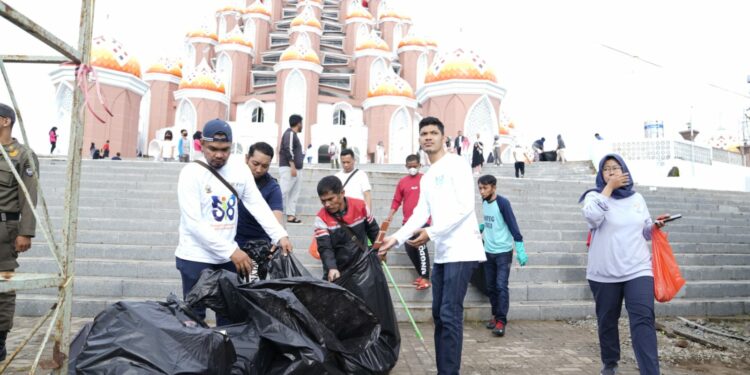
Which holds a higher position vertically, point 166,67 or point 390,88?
point 166,67

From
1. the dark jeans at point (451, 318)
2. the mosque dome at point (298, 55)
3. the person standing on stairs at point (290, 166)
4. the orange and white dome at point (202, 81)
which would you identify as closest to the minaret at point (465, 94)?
the mosque dome at point (298, 55)

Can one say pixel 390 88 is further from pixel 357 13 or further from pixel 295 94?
pixel 357 13

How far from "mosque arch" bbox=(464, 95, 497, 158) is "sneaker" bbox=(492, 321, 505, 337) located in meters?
17.5

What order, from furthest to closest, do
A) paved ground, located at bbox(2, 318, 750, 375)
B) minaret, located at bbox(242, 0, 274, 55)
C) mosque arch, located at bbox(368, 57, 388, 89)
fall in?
1. minaret, located at bbox(242, 0, 274, 55)
2. mosque arch, located at bbox(368, 57, 388, 89)
3. paved ground, located at bbox(2, 318, 750, 375)

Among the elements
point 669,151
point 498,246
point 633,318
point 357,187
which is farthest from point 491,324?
point 669,151

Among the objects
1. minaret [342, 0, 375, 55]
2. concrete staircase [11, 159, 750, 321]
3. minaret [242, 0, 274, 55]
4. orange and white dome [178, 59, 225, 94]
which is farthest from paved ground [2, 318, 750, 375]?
minaret [242, 0, 274, 55]

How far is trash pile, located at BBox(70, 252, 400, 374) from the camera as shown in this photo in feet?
7.19

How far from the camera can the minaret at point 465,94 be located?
21.8 m

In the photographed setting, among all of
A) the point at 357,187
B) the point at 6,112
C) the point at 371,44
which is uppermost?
the point at 371,44

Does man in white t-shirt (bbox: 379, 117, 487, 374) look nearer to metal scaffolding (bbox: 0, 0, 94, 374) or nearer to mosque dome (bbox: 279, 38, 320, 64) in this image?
metal scaffolding (bbox: 0, 0, 94, 374)

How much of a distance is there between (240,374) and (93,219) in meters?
5.43

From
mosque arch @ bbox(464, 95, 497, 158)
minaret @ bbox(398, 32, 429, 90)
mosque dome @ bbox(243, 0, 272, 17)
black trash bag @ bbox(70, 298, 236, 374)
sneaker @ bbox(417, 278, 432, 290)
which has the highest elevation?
mosque dome @ bbox(243, 0, 272, 17)

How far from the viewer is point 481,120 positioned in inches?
869

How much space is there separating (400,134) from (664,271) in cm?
2416
